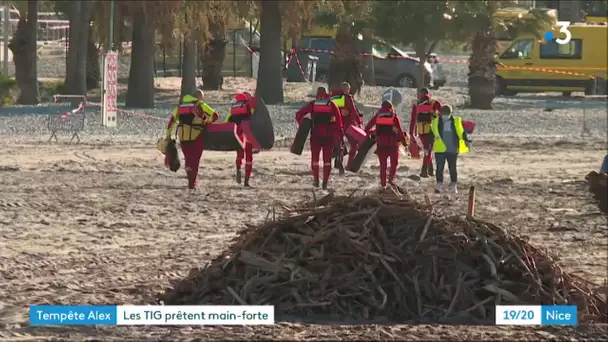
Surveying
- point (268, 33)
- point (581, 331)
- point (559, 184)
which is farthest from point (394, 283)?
point (268, 33)

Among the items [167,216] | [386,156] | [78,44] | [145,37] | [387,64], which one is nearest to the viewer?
[167,216]

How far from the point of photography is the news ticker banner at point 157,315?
31.8 ft

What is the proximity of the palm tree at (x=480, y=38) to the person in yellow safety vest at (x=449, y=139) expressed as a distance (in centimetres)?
2102

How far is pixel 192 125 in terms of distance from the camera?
1969 cm

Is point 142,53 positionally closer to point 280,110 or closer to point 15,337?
point 280,110

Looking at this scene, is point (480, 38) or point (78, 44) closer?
point (78, 44)

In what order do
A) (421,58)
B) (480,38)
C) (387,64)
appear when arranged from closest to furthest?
(480,38) < (421,58) < (387,64)

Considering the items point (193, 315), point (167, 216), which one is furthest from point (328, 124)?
point (193, 315)

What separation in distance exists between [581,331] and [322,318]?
185 centimetres

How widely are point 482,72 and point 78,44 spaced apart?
11996mm

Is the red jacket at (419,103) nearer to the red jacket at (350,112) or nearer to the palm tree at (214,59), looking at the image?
the red jacket at (350,112)

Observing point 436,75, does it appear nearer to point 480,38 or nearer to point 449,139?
point 480,38

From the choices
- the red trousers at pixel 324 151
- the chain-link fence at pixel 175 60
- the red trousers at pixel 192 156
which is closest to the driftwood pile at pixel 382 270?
the red trousers at pixel 192 156

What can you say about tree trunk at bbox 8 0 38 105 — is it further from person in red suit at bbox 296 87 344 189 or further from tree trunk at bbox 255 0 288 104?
person in red suit at bbox 296 87 344 189
